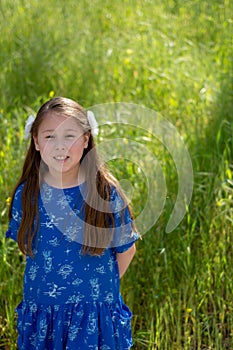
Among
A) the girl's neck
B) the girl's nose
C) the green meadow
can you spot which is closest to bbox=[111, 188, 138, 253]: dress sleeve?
the girl's neck

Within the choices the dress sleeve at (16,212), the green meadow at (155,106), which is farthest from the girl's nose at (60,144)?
the green meadow at (155,106)

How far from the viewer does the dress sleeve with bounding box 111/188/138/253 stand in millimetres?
2320

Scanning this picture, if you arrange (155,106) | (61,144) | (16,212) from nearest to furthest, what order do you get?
(61,144)
(16,212)
(155,106)

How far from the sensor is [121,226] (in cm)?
234

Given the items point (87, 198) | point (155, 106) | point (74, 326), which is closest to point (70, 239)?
point (87, 198)

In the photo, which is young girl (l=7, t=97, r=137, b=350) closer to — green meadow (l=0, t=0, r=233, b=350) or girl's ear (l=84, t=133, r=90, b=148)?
girl's ear (l=84, t=133, r=90, b=148)

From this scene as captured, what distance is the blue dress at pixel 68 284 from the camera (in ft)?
7.52

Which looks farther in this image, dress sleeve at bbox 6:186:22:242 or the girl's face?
dress sleeve at bbox 6:186:22:242

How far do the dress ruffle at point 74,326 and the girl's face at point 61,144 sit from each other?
0.41 m

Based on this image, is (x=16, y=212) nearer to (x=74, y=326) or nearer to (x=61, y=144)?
(x=61, y=144)

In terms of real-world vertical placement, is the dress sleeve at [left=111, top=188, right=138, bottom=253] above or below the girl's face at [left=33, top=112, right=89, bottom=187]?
below

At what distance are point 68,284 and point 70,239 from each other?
0.14 metres

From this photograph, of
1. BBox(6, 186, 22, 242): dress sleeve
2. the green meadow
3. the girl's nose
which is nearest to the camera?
the girl's nose

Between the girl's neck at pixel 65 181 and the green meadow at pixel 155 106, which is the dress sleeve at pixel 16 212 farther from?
the green meadow at pixel 155 106
